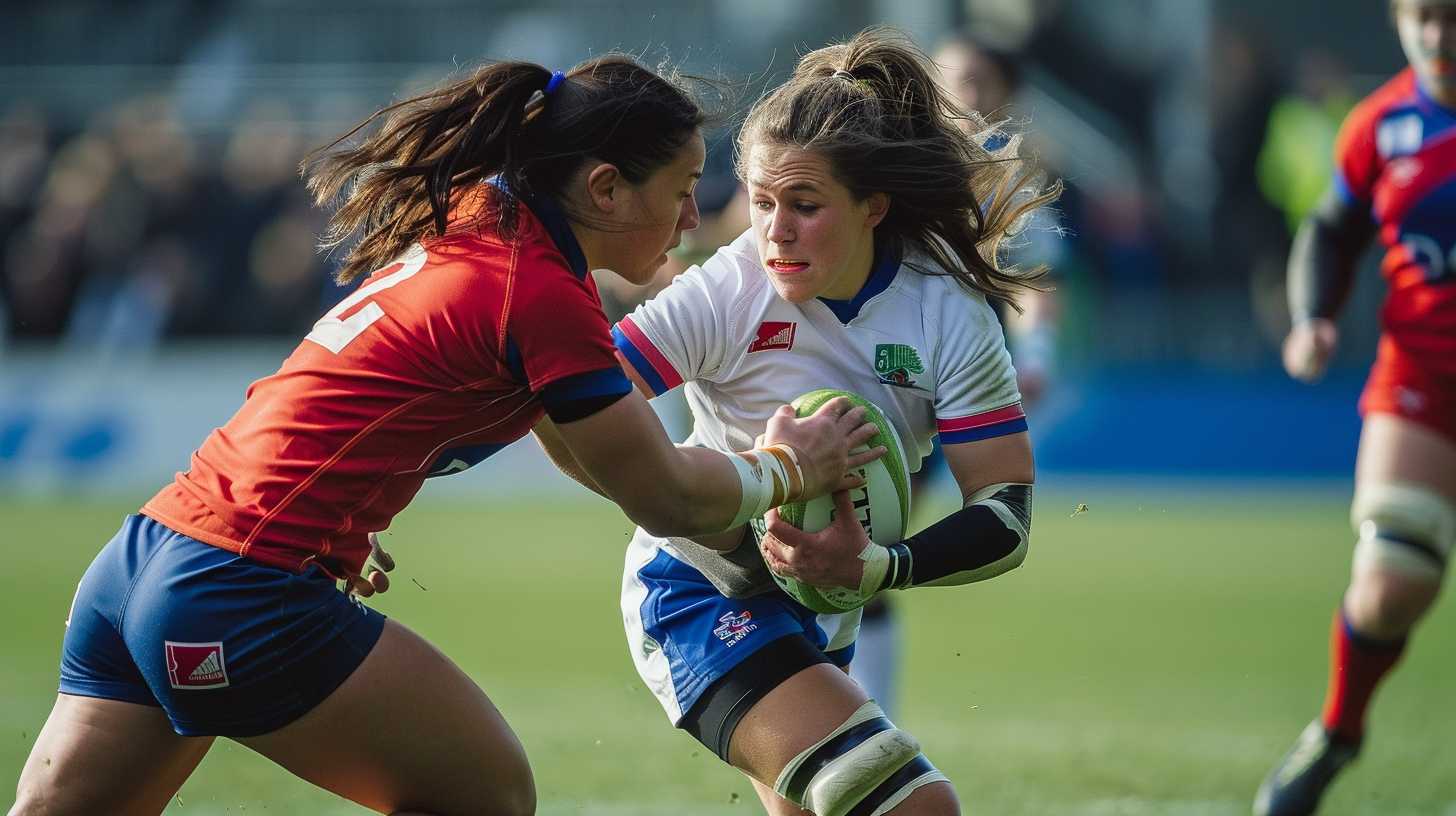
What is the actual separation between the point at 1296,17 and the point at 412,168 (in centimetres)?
1574

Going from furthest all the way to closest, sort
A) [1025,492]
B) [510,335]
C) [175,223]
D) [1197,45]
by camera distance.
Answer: [1197,45] → [175,223] → [1025,492] → [510,335]

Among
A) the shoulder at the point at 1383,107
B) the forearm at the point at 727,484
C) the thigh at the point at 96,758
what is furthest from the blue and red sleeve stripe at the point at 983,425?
the shoulder at the point at 1383,107

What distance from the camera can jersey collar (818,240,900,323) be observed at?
384 cm

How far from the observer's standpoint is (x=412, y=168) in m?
3.47

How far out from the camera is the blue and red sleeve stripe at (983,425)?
3711 millimetres

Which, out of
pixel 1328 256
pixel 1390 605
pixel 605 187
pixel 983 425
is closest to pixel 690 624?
pixel 983 425

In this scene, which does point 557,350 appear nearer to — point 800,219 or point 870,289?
point 800,219

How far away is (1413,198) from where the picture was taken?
216 inches

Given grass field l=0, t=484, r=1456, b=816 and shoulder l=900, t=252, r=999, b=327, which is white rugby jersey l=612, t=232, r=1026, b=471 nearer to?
shoulder l=900, t=252, r=999, b=327

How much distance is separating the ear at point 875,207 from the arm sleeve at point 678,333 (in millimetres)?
321

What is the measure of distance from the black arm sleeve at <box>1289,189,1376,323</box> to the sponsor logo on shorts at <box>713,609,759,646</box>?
2.53 m

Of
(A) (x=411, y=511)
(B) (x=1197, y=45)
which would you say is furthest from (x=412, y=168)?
(B) (x=1197, y=45)

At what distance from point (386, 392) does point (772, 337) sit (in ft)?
3.06

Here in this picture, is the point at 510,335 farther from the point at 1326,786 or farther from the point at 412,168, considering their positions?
the point at 1326,786
